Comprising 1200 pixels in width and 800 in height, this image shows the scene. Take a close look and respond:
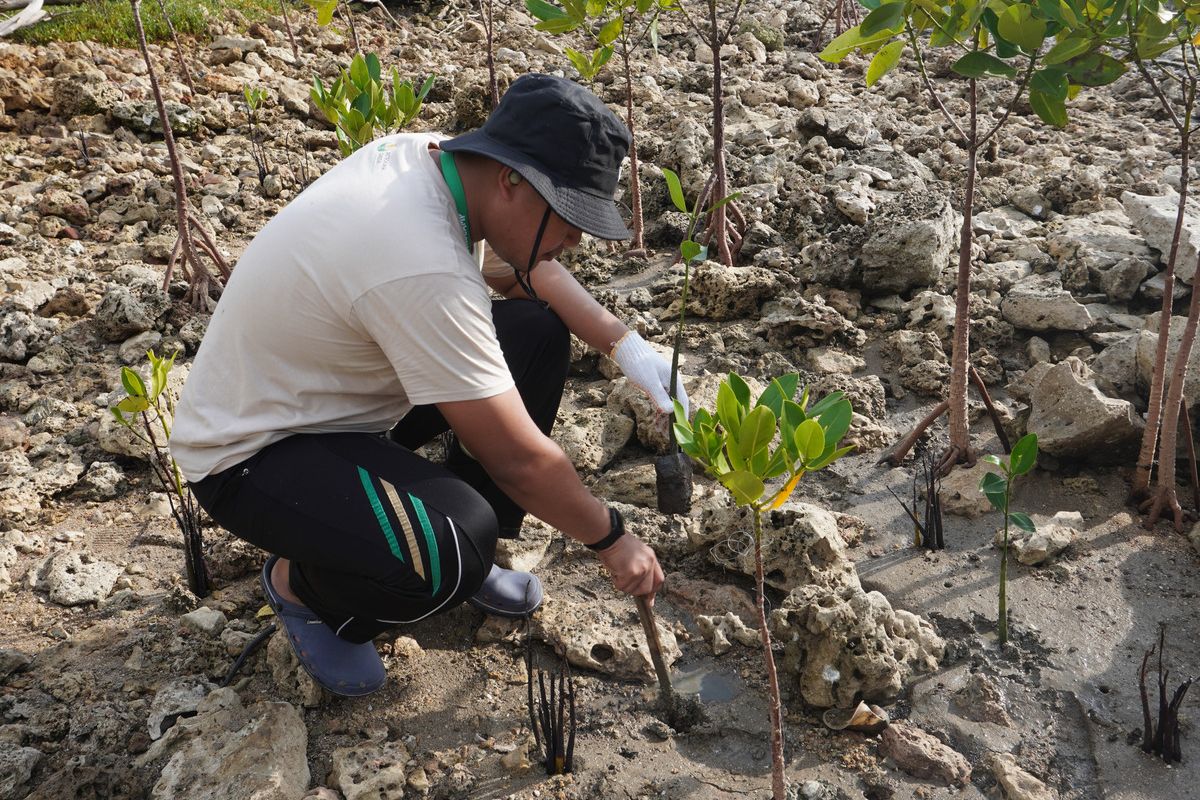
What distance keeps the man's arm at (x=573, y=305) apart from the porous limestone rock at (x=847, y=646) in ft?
2.95

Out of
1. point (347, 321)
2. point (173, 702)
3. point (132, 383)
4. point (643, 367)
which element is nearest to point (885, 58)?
point (643, 367)

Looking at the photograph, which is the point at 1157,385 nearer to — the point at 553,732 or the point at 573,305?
the point at 573,305

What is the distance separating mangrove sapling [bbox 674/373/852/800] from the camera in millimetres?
1774

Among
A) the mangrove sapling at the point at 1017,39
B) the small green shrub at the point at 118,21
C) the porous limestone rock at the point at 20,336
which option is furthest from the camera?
the small green shrub at the point at 118,21

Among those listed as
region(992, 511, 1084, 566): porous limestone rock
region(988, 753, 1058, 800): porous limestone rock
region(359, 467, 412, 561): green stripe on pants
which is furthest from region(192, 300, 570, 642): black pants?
region(992, 511, 1084, 566): porous limestone rock

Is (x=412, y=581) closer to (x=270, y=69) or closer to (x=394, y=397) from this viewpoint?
(x=394, y=397)

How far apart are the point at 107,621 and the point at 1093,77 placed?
3.12m

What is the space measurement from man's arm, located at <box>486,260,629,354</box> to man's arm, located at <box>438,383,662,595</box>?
0.72m

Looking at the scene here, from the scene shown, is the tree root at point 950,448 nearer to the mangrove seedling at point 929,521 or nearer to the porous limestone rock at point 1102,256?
the mangrove seedling at point 929,521

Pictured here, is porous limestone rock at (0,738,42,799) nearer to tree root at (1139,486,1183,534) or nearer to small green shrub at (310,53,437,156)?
small green shrub at (310,53,437,156)

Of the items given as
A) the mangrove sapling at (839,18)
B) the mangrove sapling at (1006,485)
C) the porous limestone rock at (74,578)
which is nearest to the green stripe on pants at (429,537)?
the porous limestone rock at (74,578)

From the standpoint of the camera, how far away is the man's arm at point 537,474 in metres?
1.90

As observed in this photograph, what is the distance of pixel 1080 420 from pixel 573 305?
69.6 inches

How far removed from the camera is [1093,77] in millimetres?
2482
